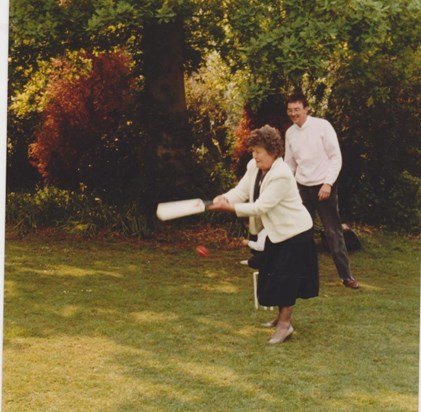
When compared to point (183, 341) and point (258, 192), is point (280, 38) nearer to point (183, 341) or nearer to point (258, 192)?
Result: point (258, 192)

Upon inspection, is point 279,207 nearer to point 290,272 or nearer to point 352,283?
point 290,272

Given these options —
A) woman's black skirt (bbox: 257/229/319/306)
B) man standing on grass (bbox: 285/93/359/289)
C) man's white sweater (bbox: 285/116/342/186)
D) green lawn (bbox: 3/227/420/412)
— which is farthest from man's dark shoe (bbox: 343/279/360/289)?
woman's black skirt (bbox: 257/229/319/306)

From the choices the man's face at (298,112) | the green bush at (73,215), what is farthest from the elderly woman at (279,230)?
the green bush at (73,215)

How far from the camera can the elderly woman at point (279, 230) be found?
19.4 feet

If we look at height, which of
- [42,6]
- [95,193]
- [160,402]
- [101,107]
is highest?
[42,6]

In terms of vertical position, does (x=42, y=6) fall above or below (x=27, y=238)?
above

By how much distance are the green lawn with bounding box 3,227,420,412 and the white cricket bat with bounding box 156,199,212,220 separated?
0.96 metres

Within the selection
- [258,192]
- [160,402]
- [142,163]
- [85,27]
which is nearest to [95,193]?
[142,163]

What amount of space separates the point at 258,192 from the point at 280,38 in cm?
244

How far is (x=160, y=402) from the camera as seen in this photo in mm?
4852

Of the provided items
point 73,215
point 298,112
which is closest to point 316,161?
point 298,112

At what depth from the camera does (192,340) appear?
241 inches

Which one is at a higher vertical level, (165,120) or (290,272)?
(165,120)

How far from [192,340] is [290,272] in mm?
890
